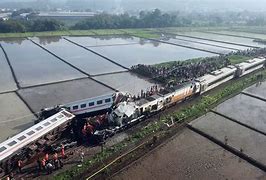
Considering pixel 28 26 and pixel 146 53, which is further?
pixel 28 26

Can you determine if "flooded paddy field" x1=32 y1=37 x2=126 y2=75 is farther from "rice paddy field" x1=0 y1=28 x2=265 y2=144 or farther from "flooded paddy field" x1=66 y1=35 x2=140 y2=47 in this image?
"flooded paddy field" x1=66 y1=35 x2=140 y2=47

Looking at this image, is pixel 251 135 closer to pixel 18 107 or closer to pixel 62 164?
pixel 62 164

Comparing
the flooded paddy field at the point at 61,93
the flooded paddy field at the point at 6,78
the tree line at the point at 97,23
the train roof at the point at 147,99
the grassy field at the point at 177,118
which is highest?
the tree line at the point at 97,23

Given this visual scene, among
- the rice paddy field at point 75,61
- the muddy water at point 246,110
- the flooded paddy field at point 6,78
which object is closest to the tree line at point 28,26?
the rice paddy field at point 75,61

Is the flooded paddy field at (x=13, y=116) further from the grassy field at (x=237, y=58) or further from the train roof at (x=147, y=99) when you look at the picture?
the grassy field at (x=237, y=58)

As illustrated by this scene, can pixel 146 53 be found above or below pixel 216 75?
below

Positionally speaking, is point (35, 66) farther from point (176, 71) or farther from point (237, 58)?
point (237, 58)

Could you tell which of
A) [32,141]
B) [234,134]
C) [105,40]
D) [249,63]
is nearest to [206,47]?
[249,63]
